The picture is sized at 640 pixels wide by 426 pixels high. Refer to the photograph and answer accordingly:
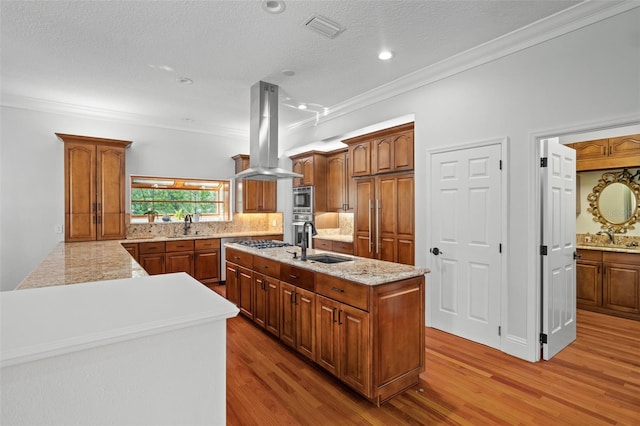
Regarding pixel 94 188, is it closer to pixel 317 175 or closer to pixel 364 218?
pixel 317 175

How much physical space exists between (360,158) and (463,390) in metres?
3.08

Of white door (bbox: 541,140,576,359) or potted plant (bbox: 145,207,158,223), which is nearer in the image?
white door (bbox: 541,140,576,359)

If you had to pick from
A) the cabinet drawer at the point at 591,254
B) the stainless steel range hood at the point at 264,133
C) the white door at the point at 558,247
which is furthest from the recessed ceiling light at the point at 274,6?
the cabinet drawer at the point at 591,254

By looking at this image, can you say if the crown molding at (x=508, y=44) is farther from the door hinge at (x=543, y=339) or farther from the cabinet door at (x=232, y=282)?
the cabinet door at (x=232, y=282)

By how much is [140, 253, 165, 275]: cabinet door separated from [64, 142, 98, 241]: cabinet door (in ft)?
2.48

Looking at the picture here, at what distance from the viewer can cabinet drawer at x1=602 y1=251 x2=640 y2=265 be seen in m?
3.97

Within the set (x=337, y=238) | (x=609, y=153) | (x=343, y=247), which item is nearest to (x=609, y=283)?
(x=609, y=153)

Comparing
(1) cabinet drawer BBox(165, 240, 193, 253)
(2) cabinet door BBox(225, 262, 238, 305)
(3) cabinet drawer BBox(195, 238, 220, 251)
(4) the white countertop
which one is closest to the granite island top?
(4) the white countertop

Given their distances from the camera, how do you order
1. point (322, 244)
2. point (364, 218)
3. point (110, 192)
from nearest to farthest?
point (364, 218) → point (110, 192) → point (322, 244)

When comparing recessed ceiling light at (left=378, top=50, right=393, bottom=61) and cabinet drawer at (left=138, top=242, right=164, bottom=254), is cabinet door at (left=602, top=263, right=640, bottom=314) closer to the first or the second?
recessed ceiling light at (left=378, top=50, right=393, bottom=61)

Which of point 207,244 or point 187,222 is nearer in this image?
point 207,244

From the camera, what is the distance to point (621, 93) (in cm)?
249

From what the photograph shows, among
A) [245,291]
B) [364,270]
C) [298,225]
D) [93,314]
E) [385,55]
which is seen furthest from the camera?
[298,225]

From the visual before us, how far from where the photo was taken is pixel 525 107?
301 centimetres
